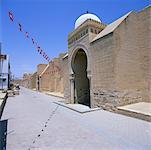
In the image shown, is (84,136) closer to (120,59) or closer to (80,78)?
(120,59)

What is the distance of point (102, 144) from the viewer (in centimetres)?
495

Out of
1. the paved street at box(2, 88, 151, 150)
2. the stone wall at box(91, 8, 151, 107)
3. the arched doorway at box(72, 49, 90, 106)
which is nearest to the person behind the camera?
the paved street at box(2, 88, 151, 150)

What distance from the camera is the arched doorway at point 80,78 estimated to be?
50.4ft

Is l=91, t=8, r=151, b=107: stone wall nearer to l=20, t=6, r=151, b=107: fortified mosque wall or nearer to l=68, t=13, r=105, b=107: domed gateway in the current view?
l=20, t=6, r=151, b=107: fortified mosque wall

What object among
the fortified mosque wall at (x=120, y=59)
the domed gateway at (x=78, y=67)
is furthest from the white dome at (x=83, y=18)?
the fortified mosque wall at (x=120, y=59)

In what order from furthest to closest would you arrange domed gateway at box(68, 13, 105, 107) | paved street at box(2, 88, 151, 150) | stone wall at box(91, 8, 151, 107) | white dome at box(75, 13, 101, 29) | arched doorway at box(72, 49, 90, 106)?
white dome at box(75, 13, 101, 29) → arched doorway at box(72, 49, 90, 106) → domed gateway at box(68, 13, 105, 107) → stone wall at box(91, 8, 151, 107) → paved street at box(2, 88, 151, 150)

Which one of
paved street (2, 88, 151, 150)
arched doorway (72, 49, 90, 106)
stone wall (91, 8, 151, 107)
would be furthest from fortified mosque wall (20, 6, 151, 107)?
arched doorway (72, 49, 90, 106)

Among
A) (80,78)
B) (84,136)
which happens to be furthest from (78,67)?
(84,136)

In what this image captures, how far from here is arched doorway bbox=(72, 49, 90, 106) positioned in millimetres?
15367

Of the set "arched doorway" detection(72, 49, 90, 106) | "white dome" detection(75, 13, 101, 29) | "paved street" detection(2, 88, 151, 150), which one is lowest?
"paved street" detection(2, 88, 151, 150)

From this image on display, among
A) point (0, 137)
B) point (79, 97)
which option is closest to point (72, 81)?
point (79, 97)

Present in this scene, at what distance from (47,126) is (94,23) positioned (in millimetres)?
8160

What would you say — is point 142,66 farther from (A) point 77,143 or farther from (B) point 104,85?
(A) point 77,143

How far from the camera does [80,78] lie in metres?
15.7
